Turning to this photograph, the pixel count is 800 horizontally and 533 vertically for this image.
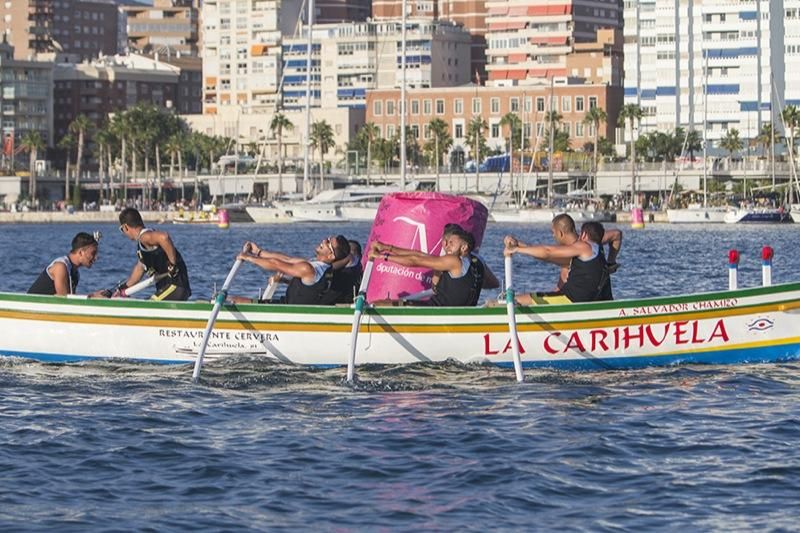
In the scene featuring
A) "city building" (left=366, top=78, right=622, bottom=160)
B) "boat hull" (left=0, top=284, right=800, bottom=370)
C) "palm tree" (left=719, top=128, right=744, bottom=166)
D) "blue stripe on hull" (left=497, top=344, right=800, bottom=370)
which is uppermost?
"city building" (left=366, top=78, right=622, bottom=160)

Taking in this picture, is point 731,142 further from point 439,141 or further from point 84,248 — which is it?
point 84,248

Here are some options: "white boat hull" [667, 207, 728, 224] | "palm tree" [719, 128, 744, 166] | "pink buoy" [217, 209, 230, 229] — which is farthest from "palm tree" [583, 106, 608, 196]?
"pink buoy" [217, 209, 230, 229]

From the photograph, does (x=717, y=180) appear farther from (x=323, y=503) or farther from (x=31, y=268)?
(x=323, y=503)

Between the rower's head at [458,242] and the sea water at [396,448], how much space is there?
1.68 metres

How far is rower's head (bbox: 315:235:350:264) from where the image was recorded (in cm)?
2673

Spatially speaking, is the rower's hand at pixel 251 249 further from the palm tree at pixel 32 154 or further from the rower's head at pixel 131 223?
the palm tree at pixel 32 154

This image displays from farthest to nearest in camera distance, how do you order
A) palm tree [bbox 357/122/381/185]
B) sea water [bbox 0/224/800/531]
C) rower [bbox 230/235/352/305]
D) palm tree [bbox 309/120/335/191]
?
palm tree [bbox 309/120/335/191] < palm tree [bbox 357/122/381/185] < rower [bbox 230/235/352/305] < sea water [bbox 0/224/800/531]

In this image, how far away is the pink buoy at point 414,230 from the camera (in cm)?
2728

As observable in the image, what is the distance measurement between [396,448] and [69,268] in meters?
8.12

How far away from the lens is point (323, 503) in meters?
18.3

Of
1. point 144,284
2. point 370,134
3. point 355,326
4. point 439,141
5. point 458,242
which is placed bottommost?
point 355,326

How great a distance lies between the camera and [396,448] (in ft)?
68.5

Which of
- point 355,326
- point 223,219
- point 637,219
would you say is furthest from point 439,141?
point 355,326

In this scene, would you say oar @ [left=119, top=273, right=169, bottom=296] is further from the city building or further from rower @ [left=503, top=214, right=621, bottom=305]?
the city building
